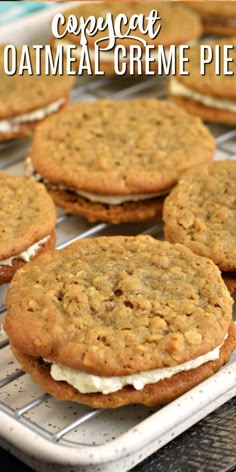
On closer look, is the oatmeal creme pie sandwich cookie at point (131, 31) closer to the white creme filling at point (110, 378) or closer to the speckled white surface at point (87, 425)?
the speckled white surface at point (87, 425)

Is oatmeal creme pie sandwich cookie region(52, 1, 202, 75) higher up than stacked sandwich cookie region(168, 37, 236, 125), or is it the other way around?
oatmeal creme pie sandwich cookie region(52, 1, 202, 75)

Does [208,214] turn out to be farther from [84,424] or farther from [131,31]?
[131,31]

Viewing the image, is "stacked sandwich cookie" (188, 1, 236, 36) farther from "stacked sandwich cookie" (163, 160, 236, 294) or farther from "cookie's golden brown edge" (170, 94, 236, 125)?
"stacked sandwich cookie" (163, 160, 236, 294)

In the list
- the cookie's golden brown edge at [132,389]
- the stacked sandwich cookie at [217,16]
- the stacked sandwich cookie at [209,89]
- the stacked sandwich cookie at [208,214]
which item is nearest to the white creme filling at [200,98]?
the stacked sandwich cookie at [209,89]

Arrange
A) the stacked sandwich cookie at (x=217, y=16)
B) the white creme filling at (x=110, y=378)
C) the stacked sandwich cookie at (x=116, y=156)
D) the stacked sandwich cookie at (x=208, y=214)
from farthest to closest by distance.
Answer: the stacked sandwich cookie at (x=217, y=16) → the stacked sandwich cookie at (x=116, y=156) → the stacked sandwich cookie at (x=208, y=214) → the white creme filling at (x=110, y=378)

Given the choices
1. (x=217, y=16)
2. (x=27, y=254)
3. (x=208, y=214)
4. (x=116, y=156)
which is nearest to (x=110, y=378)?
(x=27, y=254)

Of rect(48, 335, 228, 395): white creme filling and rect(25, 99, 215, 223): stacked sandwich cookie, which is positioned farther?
rect(25, 99, 215, 223): stacked sandwich cookie

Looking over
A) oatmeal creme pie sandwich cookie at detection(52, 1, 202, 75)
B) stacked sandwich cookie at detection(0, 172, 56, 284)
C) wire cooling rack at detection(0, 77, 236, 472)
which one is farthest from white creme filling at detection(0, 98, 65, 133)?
wire cooling rack at detection(0, 77, 236, 472)
